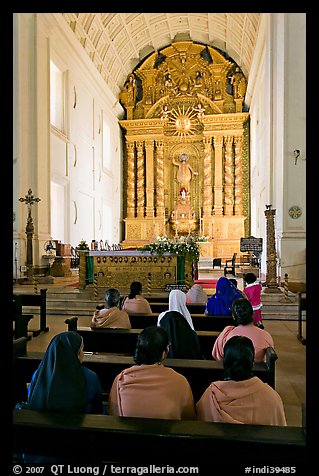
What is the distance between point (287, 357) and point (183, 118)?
59.2 feet

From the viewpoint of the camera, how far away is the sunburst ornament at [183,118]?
21.4 metres

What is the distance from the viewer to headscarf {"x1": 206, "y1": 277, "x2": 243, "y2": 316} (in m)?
5.10

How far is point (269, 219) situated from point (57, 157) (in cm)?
831

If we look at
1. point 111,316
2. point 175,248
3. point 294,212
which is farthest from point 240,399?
point 294,212

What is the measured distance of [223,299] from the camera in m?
5.11

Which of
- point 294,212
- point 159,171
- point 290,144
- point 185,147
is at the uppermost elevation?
point 185,147

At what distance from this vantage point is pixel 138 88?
23.0m

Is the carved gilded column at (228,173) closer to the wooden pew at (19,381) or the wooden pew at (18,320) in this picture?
the wooden pew at (18,320)

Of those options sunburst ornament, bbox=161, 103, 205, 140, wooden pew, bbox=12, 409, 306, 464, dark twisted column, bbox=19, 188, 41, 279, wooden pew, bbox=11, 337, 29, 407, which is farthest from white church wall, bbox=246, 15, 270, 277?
wooden pew, bbox=12, 409, 306, 464

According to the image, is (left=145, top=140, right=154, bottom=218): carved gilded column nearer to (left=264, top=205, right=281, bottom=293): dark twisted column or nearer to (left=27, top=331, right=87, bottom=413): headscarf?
(left=264, top=205, right=281, bottom=293): dark twisted column

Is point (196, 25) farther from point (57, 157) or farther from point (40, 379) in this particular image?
point (40, 379)

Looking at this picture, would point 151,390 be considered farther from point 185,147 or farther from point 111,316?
point 185,147

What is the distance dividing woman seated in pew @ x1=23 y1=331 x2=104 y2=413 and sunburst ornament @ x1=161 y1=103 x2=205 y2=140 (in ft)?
66.8

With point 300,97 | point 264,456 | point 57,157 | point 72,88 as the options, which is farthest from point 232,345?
point 72,88
